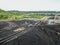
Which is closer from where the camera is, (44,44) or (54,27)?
(44,44)

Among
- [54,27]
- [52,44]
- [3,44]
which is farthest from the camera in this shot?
[54,27]

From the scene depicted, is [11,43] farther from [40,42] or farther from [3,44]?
[40,42]

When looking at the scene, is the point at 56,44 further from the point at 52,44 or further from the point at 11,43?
the point at 11,43

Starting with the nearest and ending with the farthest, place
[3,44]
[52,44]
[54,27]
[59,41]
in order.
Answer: [3,44]
[52,44]
[59,41]
[54,27]

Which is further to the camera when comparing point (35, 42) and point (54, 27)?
point (54, 27)

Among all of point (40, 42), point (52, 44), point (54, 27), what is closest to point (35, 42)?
point (40, 42)

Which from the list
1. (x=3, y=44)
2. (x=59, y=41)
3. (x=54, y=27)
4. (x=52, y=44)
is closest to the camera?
(x=3, y=44)

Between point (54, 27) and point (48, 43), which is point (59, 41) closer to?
point (48, 43)

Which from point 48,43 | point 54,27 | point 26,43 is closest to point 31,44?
point 26,43
